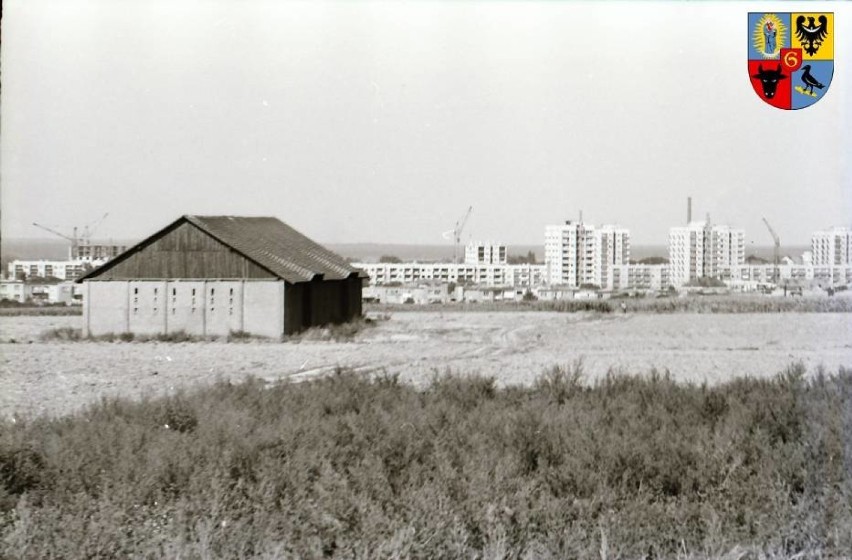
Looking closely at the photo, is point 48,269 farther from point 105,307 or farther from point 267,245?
point 267,245

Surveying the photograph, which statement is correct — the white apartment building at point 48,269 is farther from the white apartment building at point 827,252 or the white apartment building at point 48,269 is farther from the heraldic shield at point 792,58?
the heraldic shield at point 792,58

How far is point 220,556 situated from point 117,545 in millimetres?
997

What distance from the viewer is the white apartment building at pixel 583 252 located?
2472 inches

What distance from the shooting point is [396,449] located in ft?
33.9

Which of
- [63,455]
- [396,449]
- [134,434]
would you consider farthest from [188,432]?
[396,449]

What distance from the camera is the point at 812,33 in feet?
34.4

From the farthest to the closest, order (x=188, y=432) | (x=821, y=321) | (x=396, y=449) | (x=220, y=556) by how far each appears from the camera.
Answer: (x=821, y=321) < (x=188, y=432) < (x=396, y=449) < (x=220, y=556)

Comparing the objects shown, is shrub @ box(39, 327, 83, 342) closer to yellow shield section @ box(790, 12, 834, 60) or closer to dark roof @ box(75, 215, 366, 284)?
dark roof @ box(75, 215, 366, 284)

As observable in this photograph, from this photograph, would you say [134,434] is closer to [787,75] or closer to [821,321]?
[787,75]

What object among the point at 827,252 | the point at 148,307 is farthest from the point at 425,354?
the point at 827,252

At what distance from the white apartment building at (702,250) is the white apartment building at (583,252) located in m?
3.82

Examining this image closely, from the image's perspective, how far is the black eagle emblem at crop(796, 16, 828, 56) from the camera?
34.3 ft

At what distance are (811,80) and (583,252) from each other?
58422 millimetres

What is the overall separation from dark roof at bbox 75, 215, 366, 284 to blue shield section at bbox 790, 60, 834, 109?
20438mm
